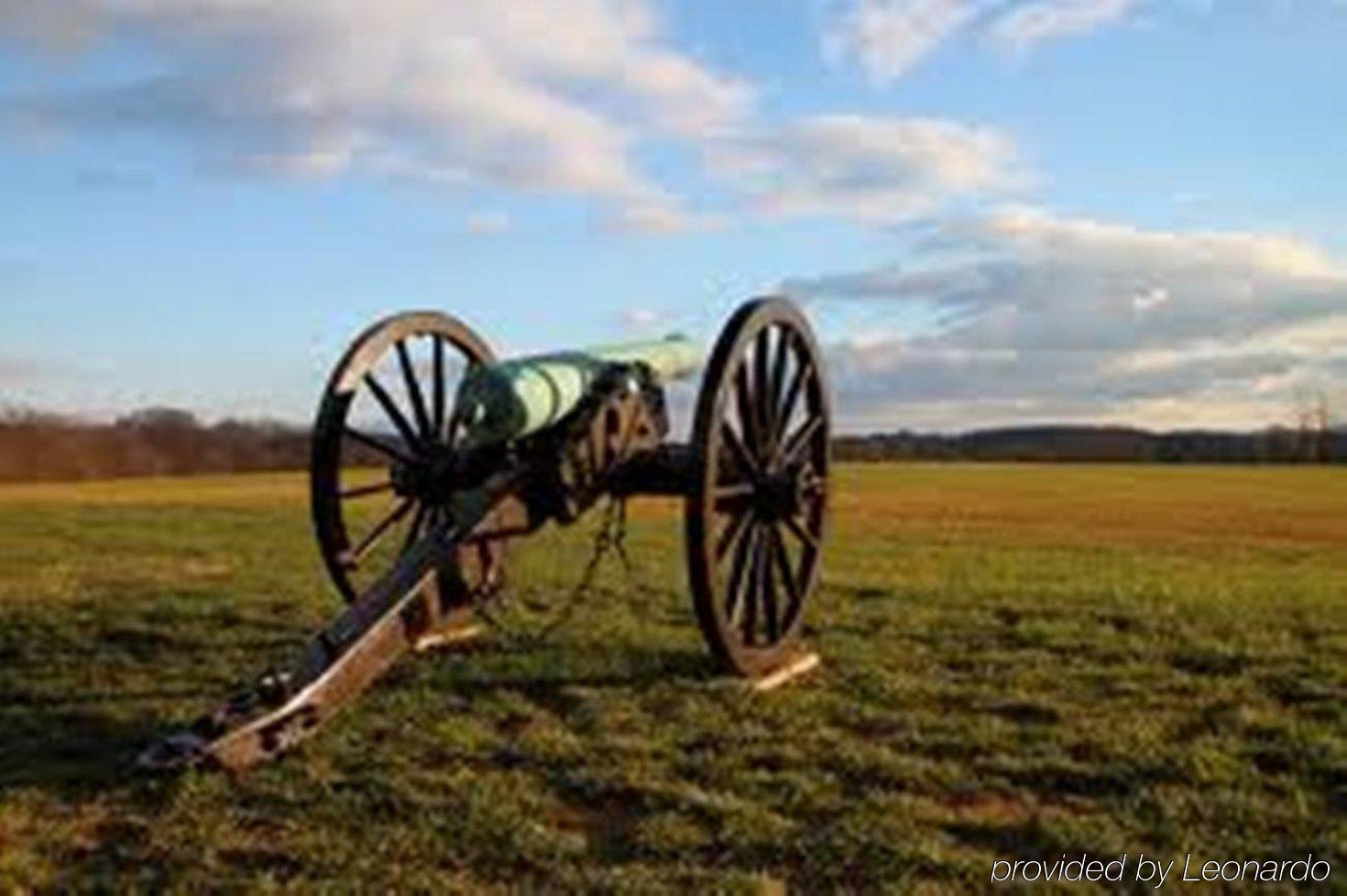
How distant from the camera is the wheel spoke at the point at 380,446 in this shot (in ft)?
42.2

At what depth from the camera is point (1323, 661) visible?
12.9 meters

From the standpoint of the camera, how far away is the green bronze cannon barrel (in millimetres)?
11531

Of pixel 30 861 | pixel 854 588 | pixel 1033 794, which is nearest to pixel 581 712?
pixel 1033 794

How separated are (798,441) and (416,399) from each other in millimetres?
2482

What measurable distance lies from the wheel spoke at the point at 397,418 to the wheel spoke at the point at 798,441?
236 centimetres

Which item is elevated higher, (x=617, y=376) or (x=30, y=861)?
(x=617, y=376)

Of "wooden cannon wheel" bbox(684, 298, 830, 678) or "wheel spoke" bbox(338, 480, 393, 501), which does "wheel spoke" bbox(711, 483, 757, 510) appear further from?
"wheel spoke" bbox(338, 480, 393, 501)

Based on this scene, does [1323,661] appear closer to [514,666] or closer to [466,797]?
[514,666]

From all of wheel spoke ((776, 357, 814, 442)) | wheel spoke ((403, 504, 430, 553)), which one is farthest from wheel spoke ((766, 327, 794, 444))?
wheel spoke ((403, 504, 430, 553))

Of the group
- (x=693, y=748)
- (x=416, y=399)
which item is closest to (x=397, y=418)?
(x=416, y=399)

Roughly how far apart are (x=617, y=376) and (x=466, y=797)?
3.71 metres

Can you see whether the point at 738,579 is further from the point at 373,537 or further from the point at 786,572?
the point at 373,537

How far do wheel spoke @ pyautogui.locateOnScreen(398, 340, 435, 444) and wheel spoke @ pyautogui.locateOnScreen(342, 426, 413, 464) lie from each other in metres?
0.21

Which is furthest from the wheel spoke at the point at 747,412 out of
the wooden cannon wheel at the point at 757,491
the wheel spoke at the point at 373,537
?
the wheel spoke at the point at 373,537
